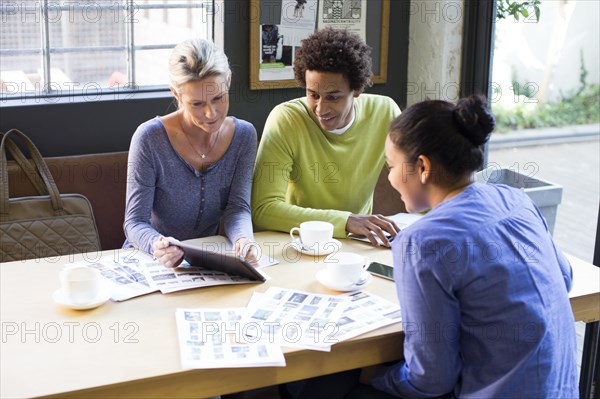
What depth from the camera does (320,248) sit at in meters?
2.35

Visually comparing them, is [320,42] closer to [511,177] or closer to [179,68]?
[179,68]

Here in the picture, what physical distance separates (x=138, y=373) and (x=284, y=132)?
1.21 metres

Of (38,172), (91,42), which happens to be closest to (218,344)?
(38,172)

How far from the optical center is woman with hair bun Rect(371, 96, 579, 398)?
66.1 inches

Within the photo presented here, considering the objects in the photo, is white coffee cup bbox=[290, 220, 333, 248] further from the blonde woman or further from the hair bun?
the hair bun

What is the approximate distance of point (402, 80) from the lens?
373 centimetres

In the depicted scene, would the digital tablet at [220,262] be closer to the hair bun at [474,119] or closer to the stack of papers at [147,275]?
the stack of papers at [147,275]

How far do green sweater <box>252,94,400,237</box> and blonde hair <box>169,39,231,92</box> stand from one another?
0.33 meters

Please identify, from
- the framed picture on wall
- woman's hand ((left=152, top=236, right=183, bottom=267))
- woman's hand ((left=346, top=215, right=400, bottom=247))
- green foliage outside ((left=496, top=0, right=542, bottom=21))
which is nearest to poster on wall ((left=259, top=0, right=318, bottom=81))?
the framed picture on wall

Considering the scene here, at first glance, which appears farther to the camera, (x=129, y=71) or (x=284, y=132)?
(x=129, y=71)

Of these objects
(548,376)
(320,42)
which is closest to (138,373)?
(548,376)

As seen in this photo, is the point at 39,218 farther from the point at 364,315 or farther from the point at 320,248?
the point at 364,315

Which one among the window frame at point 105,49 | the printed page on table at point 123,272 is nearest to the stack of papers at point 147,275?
the printed page on table at point 123,272

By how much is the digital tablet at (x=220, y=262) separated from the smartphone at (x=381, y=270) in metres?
0.33
